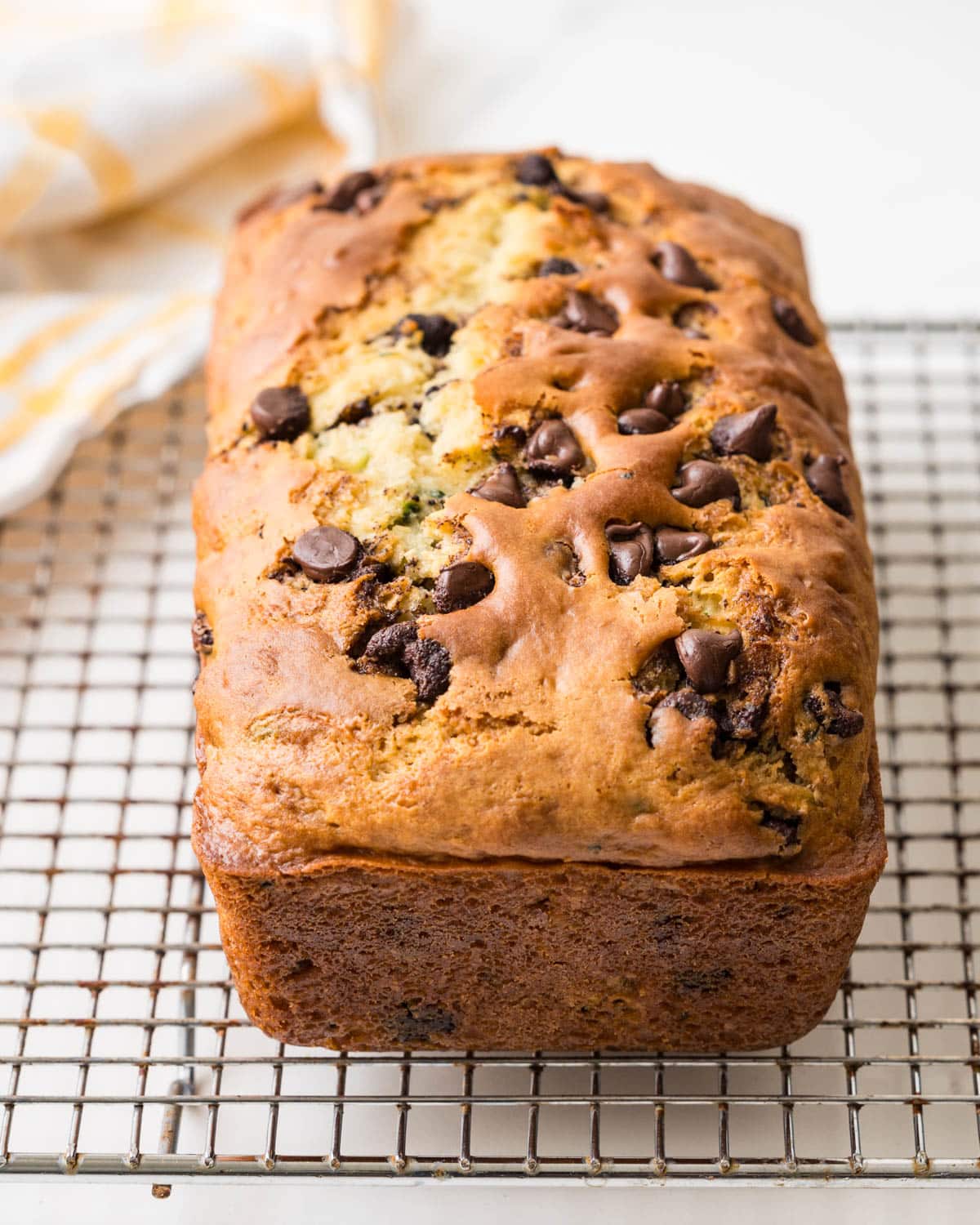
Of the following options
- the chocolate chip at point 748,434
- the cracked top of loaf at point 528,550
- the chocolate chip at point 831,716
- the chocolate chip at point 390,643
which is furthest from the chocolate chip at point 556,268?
the chocolate chip at point 831,716

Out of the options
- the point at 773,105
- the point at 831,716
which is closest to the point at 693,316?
the point at 831,716

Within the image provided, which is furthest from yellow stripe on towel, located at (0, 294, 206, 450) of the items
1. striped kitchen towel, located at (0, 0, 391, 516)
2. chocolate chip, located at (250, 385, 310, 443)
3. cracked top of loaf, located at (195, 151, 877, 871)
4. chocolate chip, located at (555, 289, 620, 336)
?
chocolate chip, located at (555, 289, 620, 336)

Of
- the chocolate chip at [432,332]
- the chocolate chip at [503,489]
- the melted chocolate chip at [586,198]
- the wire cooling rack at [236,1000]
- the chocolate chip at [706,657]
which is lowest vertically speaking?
the wire cooling rack at [236,1000]

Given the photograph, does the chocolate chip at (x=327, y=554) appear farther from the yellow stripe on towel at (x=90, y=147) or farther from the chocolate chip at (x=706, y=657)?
the yellow stripe on towel at (x=90, y=147)

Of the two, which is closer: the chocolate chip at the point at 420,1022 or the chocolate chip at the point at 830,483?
the chocolate chip at the point at 420,1022

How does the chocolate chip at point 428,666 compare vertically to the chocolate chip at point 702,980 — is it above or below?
above

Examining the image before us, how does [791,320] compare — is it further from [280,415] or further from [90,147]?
[90,147]

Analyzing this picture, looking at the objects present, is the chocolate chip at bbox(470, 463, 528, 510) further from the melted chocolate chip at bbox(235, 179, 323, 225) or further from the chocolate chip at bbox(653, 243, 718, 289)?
the melted chocolate chip at bbox(235, 179, 323, 225)

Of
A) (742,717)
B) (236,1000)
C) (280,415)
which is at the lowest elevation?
(236,1000)

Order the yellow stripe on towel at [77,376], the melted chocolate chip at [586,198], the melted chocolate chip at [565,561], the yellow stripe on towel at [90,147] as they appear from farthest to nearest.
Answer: the yellow stripe on towel at [90,147], the yellow stripe on towel at [77,376], the melted chocolate chip at [586,198], the melted chocolate chip at [565,561]
